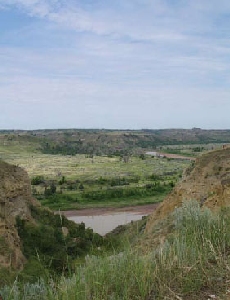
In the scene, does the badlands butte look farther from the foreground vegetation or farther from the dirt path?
the dirt path

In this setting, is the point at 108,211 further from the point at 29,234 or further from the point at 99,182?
the point at 29,234

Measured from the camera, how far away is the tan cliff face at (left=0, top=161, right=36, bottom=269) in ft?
47.6

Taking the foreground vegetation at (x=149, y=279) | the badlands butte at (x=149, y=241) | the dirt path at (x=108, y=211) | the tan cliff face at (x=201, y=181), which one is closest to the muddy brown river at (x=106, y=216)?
the dirt path at (x=108, y=211)

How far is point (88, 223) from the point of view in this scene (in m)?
36.8

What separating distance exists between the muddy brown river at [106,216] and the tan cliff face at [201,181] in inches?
501

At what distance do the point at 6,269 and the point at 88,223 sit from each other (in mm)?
24354

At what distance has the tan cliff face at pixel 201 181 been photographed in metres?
19.5

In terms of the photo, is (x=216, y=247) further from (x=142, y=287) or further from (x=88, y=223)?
(x=88, y=223)

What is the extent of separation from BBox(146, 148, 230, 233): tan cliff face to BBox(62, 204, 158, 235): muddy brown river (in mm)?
12715

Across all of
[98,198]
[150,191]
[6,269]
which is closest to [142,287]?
[6,269]

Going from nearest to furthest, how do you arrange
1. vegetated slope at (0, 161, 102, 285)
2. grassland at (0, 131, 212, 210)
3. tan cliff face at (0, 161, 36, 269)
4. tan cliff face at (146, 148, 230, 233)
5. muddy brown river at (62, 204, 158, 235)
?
tan cliff face at (0, 161, 36, 269) < vegetated slope at (0, 161, 102, 285) < tan cliff face at (146, 148, 230, 233) < muddy brown river at (62, 204, 158, 235) < grassland at (0, 131, 212, 210)

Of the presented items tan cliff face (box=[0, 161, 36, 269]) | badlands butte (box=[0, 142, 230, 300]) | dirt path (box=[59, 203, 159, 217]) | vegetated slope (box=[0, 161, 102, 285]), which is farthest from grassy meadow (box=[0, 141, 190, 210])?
badlands butte (box=[0, 142, 230, 300])

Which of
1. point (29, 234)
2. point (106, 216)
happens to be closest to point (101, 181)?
point (106, 216)

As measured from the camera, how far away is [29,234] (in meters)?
18.9
